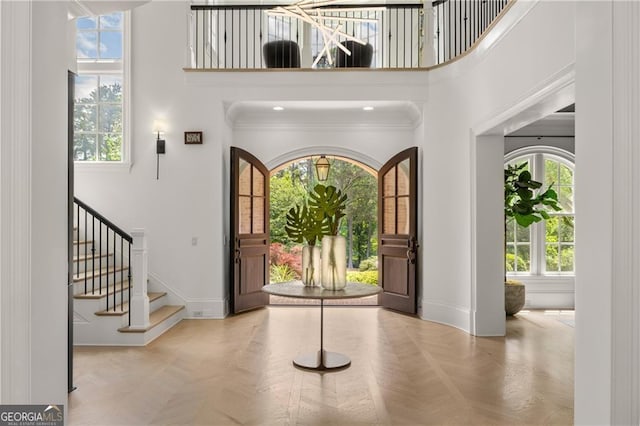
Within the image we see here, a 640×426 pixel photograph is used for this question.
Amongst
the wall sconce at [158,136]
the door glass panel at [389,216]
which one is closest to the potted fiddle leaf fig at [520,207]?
the door glass panel at [389,216]

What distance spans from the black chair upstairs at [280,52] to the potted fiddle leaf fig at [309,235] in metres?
3.43

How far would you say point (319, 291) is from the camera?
14.2ft

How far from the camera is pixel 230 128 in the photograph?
7531mm

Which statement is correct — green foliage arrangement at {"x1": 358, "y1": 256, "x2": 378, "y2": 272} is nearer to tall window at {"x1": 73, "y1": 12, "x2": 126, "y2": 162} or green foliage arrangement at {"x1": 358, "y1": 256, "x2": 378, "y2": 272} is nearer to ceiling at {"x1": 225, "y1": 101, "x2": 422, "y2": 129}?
ceiling at {"x1": 225, "y1": 101, "x2": 422, "y2": 129}

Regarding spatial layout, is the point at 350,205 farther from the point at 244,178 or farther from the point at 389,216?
the point at 244,178

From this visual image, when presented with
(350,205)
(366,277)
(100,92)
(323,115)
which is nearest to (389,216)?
(323,115)

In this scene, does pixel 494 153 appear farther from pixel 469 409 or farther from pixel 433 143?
pixel 469 409

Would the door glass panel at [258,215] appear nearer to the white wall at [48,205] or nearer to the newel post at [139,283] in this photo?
the newel post at [139,283]

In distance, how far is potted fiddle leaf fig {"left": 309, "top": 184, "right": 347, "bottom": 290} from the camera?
4.34m

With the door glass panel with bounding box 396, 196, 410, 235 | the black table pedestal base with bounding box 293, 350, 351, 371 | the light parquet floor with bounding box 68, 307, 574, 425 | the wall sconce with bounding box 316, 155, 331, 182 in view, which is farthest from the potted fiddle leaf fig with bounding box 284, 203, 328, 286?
→ the wall sconce with bounding box 316, 155, 331, 182

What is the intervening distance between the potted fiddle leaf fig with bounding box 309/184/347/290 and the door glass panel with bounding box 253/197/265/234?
124 inches

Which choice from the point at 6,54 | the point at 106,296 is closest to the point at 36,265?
the point at 6,54

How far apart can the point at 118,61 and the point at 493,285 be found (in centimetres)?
596

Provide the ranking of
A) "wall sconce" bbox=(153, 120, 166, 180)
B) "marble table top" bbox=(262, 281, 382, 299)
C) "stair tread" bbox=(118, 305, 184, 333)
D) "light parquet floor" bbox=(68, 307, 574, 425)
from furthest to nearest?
"wall sconce" bbox=(153, 120, 166, 180) → "stair tread" bbox=(118, 305, 184, 333) → "marble table top" bbox=(262, 281, 382, 299) → "light parquet floor" bbox=(68, 307, 574, 425)
